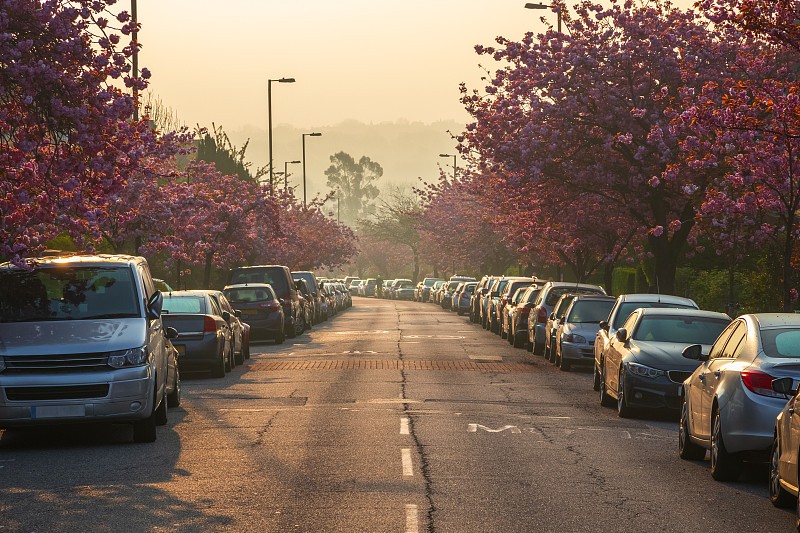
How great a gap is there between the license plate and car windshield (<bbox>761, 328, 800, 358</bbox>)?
266 inches

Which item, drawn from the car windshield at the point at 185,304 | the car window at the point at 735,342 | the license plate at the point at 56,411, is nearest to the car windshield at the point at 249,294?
the car windshield at the point at 185,304

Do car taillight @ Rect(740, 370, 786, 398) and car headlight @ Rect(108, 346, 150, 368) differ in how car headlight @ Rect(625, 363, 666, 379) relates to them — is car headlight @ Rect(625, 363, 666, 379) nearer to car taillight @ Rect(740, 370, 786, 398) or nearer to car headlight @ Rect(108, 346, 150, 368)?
car taillight @ Rect(740, 370, 786, 398)

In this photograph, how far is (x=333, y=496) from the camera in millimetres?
9711

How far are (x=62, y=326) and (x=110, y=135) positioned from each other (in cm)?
293

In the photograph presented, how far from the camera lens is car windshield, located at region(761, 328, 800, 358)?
1064 cm

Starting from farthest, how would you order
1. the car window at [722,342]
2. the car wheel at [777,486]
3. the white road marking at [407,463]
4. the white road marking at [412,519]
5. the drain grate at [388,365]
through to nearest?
the drain grate at [388,365] < the car window at [722,342] < the white road marking at [407,463] < the car wheel at [777,486] < the white road marking at [412,519]

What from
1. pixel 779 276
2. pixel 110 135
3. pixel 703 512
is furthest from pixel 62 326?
pixel 779 276

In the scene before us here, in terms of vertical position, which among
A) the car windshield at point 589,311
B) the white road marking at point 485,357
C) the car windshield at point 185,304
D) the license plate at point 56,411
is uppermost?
the car windshield at point 185,304

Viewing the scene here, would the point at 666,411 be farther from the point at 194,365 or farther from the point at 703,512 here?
the point at 194,365

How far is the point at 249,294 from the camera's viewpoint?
106 feet

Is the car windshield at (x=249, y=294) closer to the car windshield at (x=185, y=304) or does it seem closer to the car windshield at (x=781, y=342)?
the car windshield at (x=185, y=304)

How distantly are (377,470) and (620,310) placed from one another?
962cm

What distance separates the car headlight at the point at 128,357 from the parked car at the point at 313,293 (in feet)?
101

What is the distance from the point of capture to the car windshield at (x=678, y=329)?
16797mm
